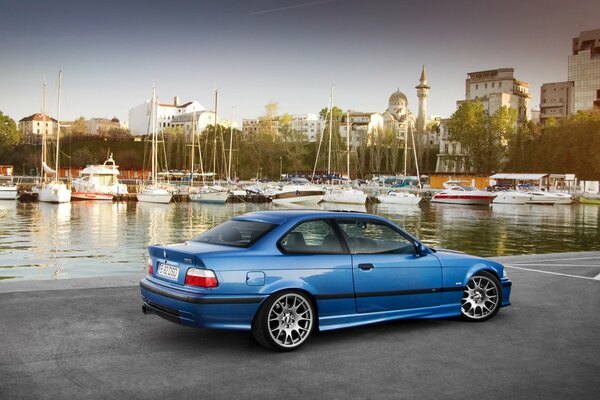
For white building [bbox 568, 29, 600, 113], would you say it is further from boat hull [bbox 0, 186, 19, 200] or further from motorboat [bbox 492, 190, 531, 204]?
boat hull [bbox 0, 186, 19, 200]

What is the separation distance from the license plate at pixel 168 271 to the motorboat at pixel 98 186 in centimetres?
7300

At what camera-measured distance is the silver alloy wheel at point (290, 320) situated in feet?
22.3

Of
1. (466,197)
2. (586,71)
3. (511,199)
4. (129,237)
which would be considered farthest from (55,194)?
(586,71)

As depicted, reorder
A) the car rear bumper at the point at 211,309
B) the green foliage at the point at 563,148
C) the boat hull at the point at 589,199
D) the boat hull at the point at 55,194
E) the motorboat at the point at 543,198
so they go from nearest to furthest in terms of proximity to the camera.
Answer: the car rear bumper at the point at 211,309 < the boat hull at the point at 55,194 < the motorboat at the point at 543,198 < the boat hull at the point at 589,199 < the green foliage at the point at 563,148

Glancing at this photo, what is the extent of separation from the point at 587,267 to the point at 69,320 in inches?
457

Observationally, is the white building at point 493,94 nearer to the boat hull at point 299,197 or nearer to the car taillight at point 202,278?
the boat hull at point 299,197

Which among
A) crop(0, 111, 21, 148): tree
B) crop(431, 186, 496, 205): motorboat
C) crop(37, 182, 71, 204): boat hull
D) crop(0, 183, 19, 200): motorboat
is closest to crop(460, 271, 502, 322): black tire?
crop(37, 182, 71, 204): boat hull

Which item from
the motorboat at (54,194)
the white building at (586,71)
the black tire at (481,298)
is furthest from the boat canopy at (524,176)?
the black tire at (481,298)

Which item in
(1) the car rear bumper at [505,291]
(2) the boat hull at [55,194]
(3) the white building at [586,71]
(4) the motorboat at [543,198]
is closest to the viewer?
(1) the car rear bumper at [505,291]

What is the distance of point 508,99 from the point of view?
163625mm

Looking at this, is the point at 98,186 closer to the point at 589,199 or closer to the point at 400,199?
the point at 400,199

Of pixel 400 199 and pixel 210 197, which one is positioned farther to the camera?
pixel 400 199

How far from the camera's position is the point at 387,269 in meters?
7.63

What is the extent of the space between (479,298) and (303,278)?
3027 millimetres
